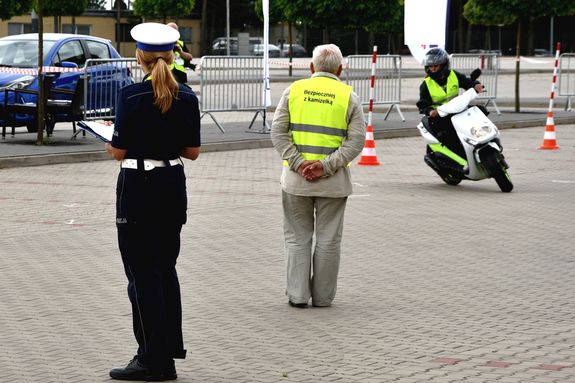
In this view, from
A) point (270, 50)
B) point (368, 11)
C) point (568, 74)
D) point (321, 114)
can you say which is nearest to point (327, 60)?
point (321, 114)

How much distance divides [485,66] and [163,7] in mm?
35438

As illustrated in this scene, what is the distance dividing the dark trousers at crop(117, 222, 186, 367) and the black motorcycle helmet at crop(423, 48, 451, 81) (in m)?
8.80

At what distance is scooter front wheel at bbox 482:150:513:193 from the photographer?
47.5ft

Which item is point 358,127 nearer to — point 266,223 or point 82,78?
point 266,223

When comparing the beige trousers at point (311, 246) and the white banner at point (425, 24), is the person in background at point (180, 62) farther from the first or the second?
the beige trousers at point (311, 246)

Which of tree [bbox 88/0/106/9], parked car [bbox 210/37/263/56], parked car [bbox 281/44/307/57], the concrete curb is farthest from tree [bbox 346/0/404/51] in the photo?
tree [bbox 88/0/106/9]

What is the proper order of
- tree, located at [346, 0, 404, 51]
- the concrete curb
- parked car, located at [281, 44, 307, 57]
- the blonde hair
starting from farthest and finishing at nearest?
parked car, located at [281, 44, 307, 57]
tree, located at [346, 0, 404, 51]
the concrete curb
the blonde hair

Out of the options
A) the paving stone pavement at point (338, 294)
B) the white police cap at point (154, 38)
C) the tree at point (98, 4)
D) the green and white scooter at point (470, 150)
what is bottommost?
the paving stone pavement at point (338, 294)

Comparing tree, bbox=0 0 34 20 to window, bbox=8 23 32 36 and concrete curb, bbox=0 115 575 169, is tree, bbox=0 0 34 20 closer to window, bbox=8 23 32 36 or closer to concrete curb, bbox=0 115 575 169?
concrete curb, bbox=0 115 575 169

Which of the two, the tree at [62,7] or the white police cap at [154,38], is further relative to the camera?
the tree at [62,7]

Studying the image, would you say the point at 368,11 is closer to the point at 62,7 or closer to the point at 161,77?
the point at 62,7

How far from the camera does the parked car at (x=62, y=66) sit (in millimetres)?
19656

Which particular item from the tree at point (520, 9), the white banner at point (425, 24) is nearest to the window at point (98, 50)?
the white banner at point (425, 24)

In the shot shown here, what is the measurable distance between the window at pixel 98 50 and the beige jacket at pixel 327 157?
1342 centimetres
